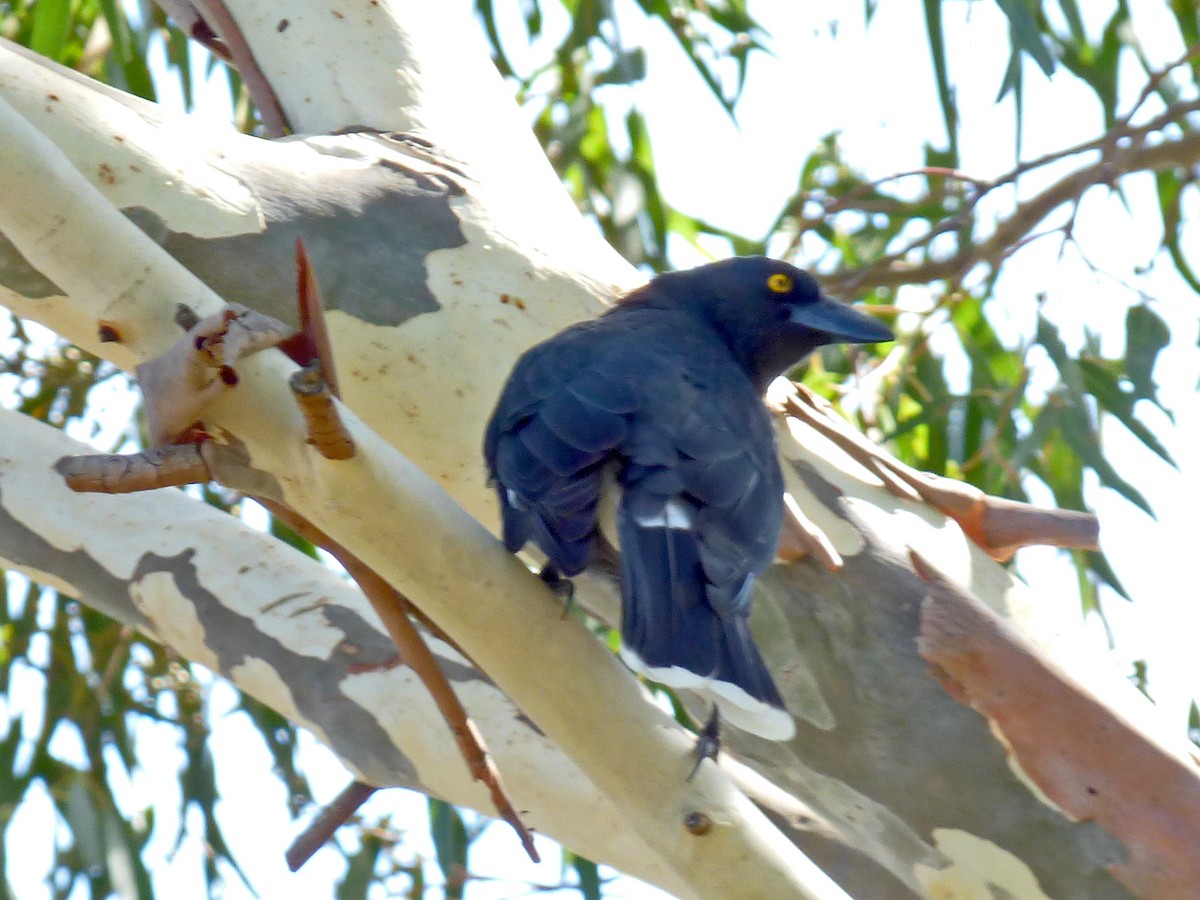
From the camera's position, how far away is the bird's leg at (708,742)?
1151 millimetres

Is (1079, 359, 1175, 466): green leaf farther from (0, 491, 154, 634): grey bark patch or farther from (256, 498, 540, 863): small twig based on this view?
(0, 491, 154, 634): grey bark patch

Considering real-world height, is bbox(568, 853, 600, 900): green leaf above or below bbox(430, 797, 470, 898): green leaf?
above

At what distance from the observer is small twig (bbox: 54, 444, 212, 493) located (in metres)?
1.07

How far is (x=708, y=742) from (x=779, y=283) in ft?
3.34

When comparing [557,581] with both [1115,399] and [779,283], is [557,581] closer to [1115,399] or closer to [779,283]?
[779,283]

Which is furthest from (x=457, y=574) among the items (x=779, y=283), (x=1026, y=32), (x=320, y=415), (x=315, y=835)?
(x=1026, y=32)

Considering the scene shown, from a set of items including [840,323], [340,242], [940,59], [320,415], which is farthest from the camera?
[940,59]

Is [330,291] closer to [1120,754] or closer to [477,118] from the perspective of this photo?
[477,118]

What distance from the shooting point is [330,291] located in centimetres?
167

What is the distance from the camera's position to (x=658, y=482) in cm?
146

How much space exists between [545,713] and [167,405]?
0.39 m

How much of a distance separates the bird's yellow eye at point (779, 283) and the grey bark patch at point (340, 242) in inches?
20.2

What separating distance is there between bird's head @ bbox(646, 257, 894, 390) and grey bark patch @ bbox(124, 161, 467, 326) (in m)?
0.37

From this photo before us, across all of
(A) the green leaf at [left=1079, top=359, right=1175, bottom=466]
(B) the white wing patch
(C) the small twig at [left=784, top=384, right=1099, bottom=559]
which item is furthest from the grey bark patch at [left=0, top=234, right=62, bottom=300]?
(A) the green leaf at [left=1079, top=359, right=1175, bottom=466]
